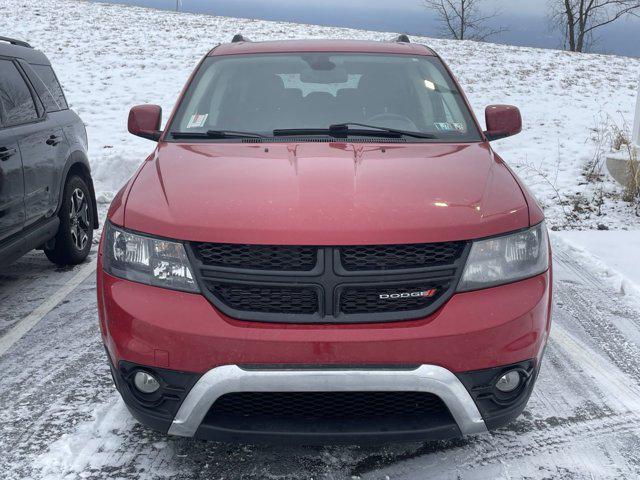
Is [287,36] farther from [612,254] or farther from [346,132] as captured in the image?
[346,132]

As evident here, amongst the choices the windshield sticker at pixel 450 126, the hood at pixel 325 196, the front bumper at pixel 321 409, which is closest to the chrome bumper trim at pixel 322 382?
the front bumper at pixel 321 409

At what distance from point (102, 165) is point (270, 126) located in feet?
21.2

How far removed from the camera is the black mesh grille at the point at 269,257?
2.48 m

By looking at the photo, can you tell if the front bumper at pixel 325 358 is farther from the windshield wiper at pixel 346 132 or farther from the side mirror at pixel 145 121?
the side mirror at pixel 145 121

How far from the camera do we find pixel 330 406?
2520 millimetres

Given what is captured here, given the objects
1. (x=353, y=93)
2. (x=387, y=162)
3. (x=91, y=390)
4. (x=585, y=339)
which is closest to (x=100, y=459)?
(x=91, y=390)

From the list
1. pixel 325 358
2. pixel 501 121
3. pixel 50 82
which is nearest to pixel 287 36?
pixel 50 82

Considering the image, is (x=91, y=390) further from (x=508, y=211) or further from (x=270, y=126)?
(x=508, y=211)

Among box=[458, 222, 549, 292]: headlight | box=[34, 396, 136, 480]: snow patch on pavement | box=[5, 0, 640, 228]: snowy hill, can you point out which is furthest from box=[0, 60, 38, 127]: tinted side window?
box=[458, 222, 549, 292]: headlight

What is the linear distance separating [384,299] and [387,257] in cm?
15

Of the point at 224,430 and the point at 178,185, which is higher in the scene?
the point at 178,185

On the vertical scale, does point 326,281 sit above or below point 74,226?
above

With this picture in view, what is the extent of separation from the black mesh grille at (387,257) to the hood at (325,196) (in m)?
0.04

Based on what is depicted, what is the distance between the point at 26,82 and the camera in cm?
526
